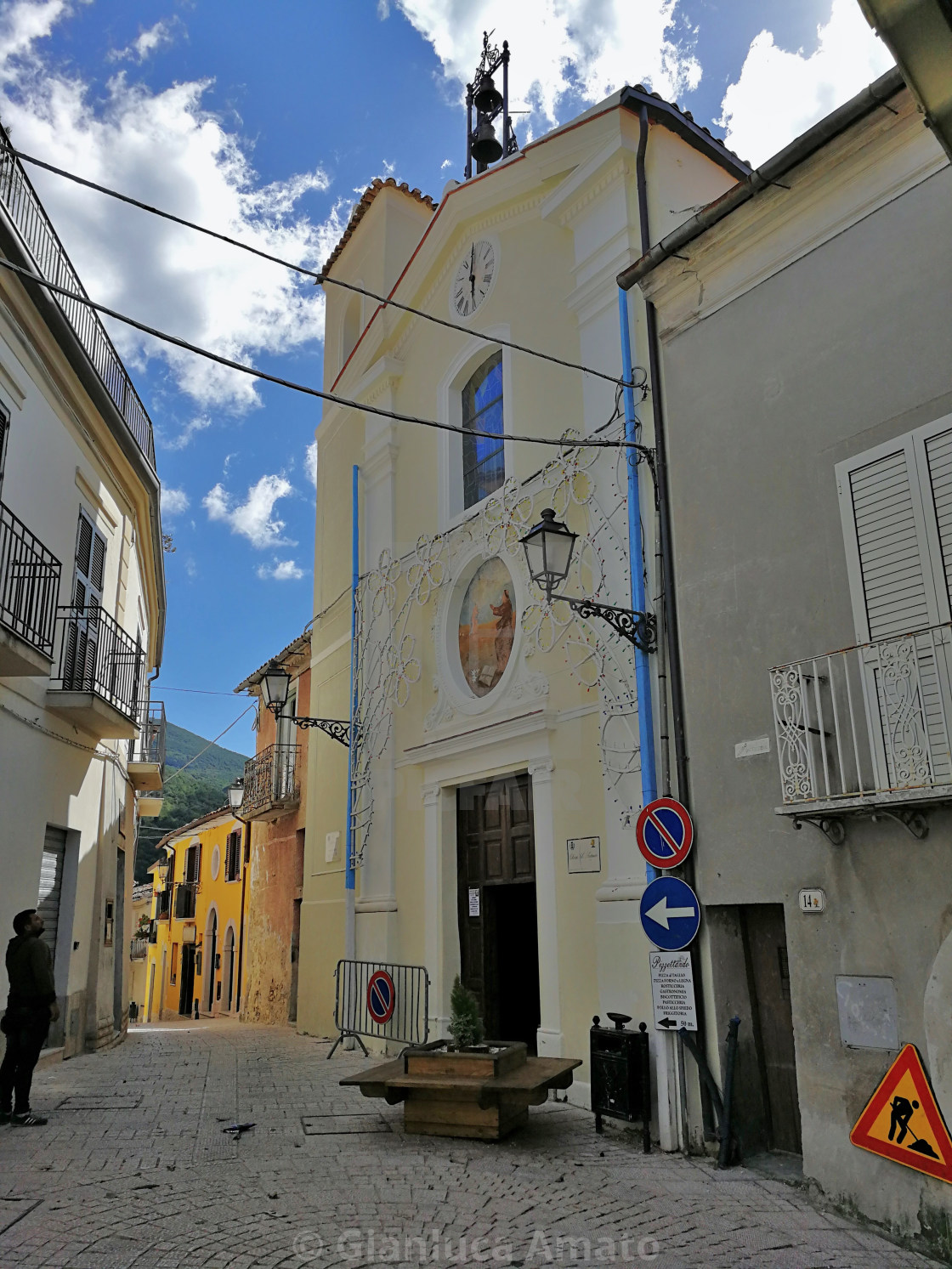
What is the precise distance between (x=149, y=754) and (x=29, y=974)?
10.3 m

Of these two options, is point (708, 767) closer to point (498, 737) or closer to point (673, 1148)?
point (673, 1148)

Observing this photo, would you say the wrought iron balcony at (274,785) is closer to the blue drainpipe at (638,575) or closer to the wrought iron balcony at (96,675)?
the wrought iron balcony at (96,675)

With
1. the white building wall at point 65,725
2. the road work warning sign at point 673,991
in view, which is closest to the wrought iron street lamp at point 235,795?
the white building wall at point 65,725

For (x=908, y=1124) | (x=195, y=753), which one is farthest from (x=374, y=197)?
(x=195, y=753)

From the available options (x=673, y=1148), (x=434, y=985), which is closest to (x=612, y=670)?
(x=673, y=1148)

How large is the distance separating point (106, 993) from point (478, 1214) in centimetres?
1052

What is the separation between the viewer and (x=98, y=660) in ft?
40.5

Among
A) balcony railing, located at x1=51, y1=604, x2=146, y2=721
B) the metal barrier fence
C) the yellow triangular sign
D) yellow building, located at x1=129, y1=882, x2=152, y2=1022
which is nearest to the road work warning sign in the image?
the yellow triangular sign

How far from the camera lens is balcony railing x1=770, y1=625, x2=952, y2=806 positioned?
219 inches

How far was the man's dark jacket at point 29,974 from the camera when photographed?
744 cm

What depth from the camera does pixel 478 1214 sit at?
5.56 meters

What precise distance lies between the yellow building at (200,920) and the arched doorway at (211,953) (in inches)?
0.9

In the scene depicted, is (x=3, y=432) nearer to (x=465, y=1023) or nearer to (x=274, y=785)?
(x=465, y=1023)

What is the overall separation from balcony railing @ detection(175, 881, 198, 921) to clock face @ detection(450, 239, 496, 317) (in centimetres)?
2262
